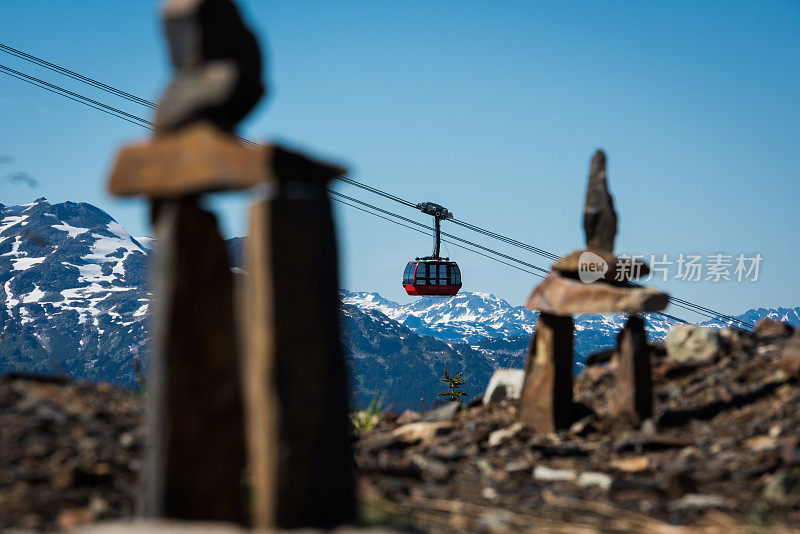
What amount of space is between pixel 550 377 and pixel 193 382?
4091 millimetres

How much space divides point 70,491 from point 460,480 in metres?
2.53

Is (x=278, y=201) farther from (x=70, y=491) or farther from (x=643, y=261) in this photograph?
(x=643, y=261)

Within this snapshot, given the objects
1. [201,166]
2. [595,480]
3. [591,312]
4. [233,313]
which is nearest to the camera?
[201,166]

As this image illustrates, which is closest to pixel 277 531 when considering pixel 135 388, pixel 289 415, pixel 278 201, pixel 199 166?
pixel 289 415

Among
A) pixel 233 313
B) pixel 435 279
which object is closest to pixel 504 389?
pixel 233 313

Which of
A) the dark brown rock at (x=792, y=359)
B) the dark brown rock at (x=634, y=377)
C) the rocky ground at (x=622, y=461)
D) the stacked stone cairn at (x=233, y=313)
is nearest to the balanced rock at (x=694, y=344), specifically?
the rocky ground at (x=622, y=461)

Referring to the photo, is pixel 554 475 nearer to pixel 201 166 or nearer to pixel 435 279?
pixel 201 166

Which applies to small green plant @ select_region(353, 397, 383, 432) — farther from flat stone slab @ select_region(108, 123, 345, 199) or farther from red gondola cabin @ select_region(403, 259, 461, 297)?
red gondola cabin @ select_region(403, 259, 461, 297)

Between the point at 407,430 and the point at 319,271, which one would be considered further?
the point at 407,430

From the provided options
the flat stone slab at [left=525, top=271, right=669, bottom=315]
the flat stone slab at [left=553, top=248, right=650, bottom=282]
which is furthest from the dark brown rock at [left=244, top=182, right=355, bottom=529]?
the flat stone slab at [left=553, top=248, right=650, bottom=282]

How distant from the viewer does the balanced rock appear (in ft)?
27.9

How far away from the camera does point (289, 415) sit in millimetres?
3641

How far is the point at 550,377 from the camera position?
729cm

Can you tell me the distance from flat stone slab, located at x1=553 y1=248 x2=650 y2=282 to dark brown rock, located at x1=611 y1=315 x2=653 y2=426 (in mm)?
424
